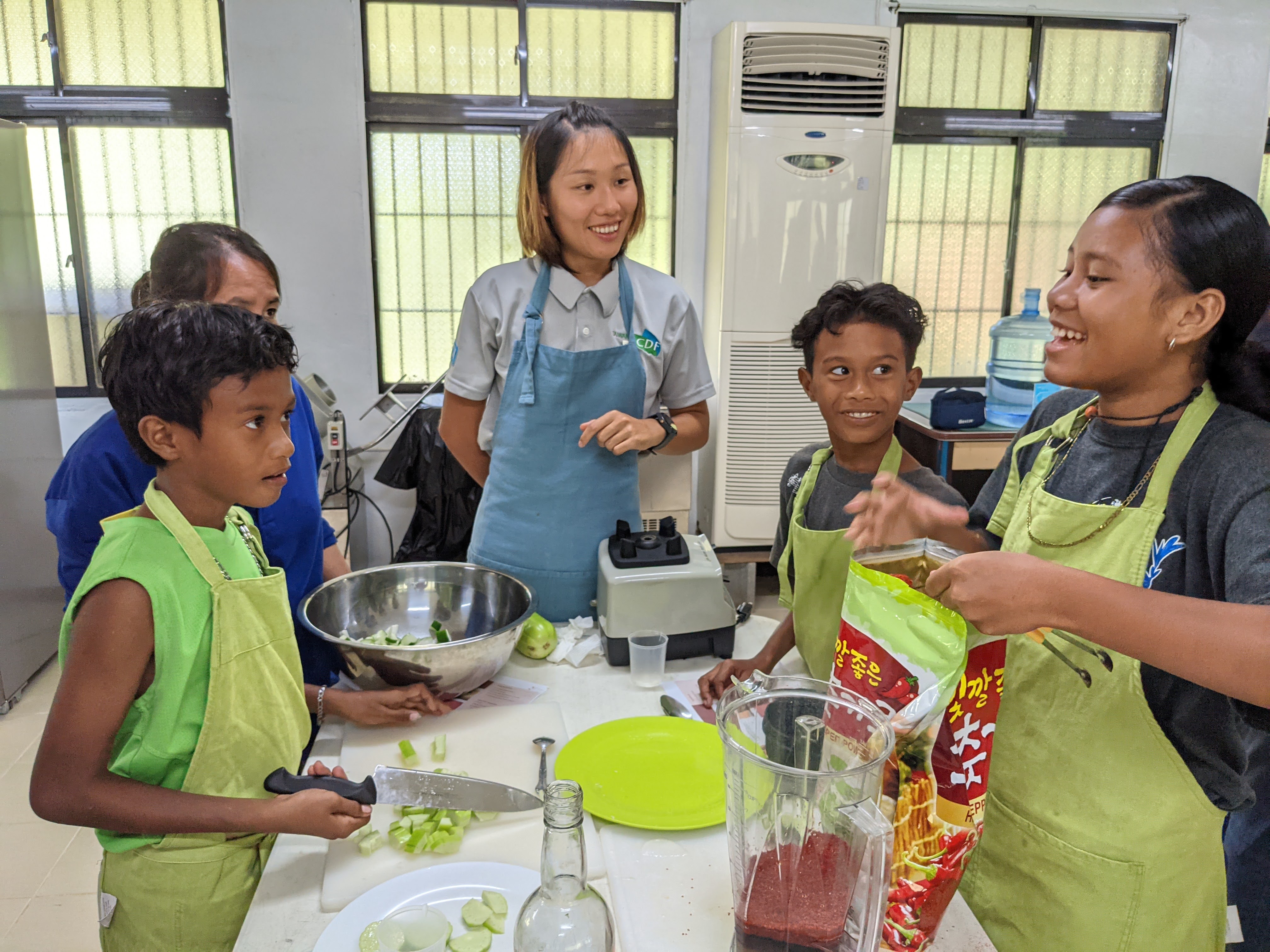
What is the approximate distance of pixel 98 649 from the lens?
98 centimetres

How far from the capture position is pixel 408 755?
1.21 metres

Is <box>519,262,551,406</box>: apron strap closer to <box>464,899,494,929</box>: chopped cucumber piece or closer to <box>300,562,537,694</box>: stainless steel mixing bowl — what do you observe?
<box>300,562,537,694</box>: stainless steel mixing bowl

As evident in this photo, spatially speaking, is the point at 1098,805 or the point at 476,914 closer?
the point at 476,914

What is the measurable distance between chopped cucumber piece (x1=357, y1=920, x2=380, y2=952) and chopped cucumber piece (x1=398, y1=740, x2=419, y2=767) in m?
0.33

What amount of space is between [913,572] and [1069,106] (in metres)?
4.28

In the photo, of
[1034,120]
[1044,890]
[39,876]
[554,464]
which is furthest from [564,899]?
[1034,120]

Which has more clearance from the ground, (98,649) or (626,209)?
(626,209)

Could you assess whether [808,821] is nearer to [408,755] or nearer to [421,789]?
[421,789]

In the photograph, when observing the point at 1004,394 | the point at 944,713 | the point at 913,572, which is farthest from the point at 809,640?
the point at 1004,394

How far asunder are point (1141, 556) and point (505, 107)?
363cm

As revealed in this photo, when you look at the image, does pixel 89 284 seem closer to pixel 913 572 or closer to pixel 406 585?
pixel 406 585

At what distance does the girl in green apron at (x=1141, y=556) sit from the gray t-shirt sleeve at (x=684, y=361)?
96 centimetres

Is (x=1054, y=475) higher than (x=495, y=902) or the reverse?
higher

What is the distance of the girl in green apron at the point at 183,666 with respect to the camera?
0.99m
